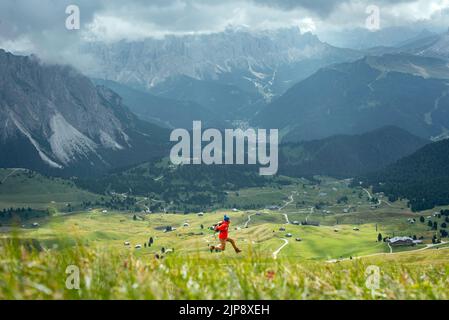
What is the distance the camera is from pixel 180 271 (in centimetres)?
1290

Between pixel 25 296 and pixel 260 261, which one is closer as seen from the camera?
pixel 25 296

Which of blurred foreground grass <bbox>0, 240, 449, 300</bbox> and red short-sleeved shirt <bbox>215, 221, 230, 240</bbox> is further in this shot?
red short-sleeved shirt <bbox>215, 221, 230, 240</bbox>

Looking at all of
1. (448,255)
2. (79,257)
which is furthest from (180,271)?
(448,255)

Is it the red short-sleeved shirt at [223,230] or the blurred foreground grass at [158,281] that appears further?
the red short-sleeved shirt at [223,230]

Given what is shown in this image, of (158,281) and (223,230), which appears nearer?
(158,281)

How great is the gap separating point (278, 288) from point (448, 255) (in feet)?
649

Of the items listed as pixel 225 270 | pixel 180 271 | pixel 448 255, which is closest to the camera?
pixel 180 271
